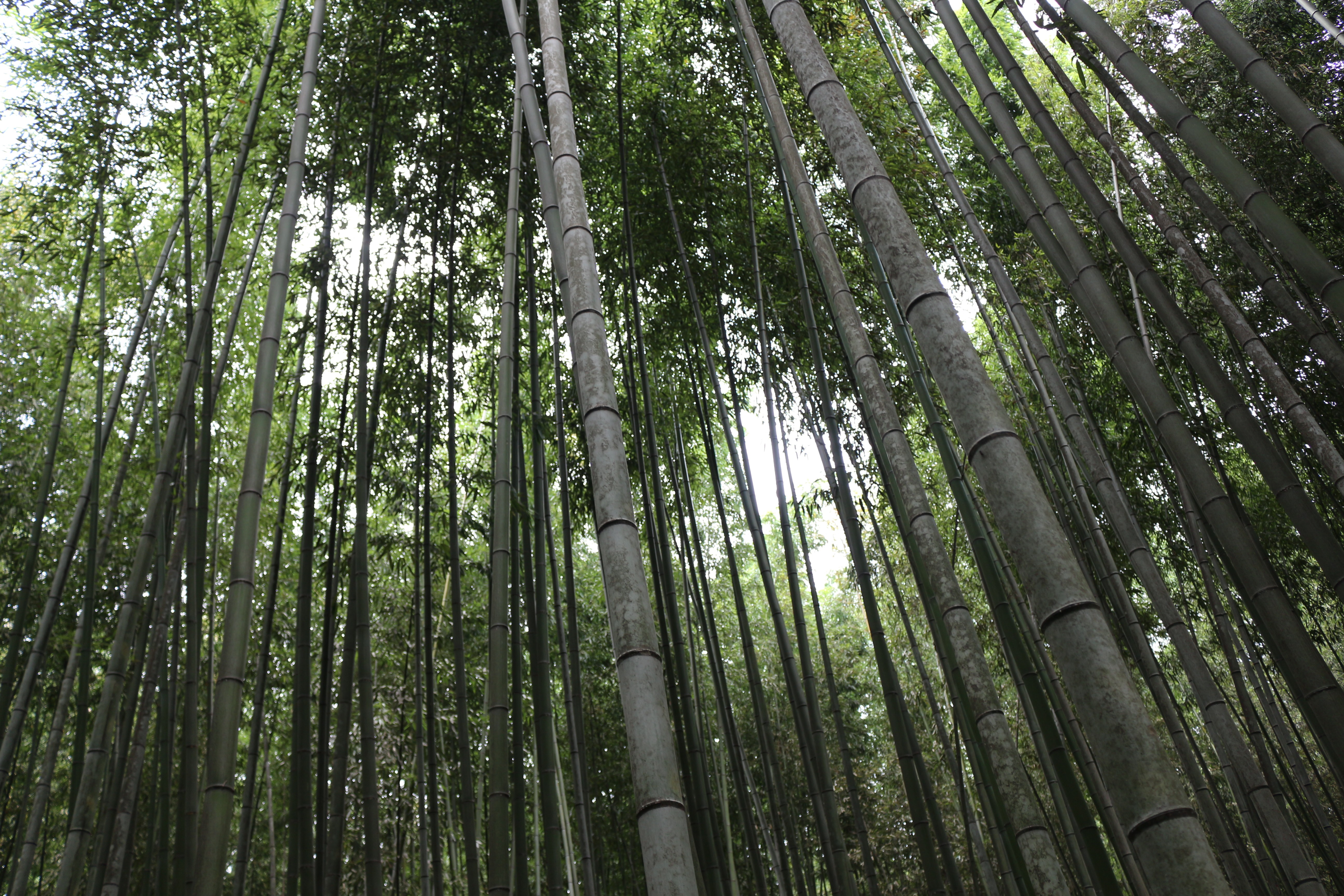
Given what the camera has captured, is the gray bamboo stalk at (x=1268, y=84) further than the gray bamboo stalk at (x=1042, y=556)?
Yes

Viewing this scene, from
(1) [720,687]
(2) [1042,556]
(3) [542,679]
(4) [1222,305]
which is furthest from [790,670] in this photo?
(2) [1042,556]

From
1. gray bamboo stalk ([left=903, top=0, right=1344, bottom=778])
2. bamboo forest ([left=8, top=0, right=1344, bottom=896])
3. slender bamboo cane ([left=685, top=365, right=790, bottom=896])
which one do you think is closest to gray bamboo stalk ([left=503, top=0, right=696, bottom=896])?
bamboo forest ([left=8, top=0, right=1344, bottom=896])

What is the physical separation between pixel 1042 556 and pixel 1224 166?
4.41 ft

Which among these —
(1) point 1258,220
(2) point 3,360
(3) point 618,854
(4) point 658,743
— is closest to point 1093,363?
(1) point 1258,220

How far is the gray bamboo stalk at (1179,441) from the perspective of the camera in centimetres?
152

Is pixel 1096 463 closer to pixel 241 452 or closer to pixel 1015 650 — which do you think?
pixel 1015 650

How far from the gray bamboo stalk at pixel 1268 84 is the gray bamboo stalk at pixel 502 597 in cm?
148

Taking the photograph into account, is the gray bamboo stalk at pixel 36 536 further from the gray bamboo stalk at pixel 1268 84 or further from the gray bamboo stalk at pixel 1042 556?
the gray bamboo stalk at pixel 1268 84

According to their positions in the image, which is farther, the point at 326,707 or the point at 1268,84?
the point at 326,707

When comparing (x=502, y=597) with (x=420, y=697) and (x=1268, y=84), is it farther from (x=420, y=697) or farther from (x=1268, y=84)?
(x=1268, y=84)

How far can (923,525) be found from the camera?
1788 mm

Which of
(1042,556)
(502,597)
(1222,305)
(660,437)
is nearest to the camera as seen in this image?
(1042,556)

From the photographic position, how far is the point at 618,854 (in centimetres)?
587

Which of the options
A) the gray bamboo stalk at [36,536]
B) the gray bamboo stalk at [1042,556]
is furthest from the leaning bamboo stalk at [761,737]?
the gray bamboo stalk at [36,536]
